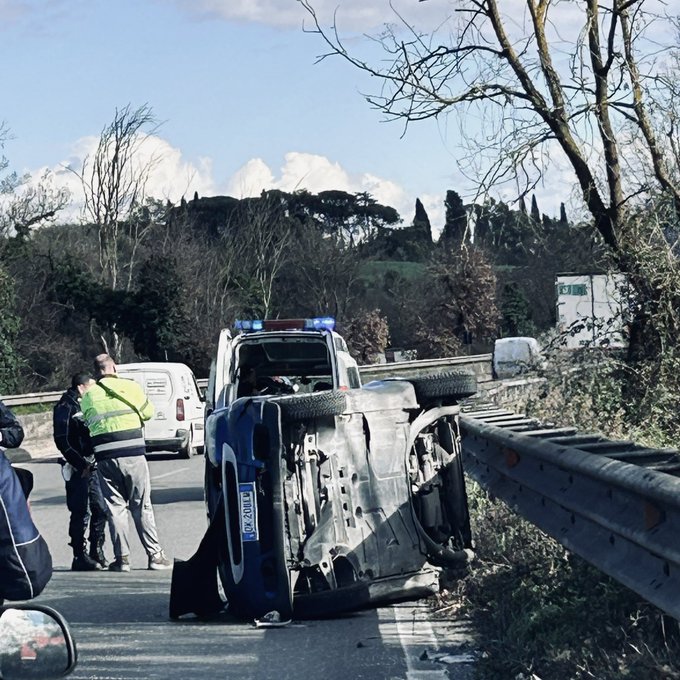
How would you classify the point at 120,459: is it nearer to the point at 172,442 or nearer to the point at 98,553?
the point at 98,553

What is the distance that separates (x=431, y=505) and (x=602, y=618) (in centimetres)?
243

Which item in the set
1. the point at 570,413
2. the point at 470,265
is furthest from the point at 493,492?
the point at 470,265

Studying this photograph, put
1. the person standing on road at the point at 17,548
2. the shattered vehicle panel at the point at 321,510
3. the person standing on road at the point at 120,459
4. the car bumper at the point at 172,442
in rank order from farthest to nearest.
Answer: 1. the car bumper at the point at 172,442
2. the person standing on road at the point at 120,459
3. the shattered vehicle panel at the point at 321,510
4. the person standing on road at the point at 17,548

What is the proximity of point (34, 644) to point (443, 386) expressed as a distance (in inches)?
225

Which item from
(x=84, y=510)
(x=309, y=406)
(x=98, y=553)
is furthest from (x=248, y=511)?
(x=84, y=510)

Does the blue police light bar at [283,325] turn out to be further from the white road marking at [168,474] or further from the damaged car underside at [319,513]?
the white road marking at [168,474]

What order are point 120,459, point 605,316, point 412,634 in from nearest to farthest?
point 412,634 → point 120,459 → point 605,316

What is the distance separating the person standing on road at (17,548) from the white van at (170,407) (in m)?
19.5

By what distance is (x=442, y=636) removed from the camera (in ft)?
24.3

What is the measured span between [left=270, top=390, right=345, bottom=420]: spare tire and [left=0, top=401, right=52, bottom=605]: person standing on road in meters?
4.12

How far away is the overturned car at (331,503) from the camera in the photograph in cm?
Result: 793

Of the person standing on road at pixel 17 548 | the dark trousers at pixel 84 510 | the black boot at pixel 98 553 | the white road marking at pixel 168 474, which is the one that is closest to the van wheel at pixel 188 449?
the white road marking at pixel 168 474

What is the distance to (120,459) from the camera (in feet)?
36.9

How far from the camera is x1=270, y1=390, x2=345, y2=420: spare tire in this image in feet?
26.1
